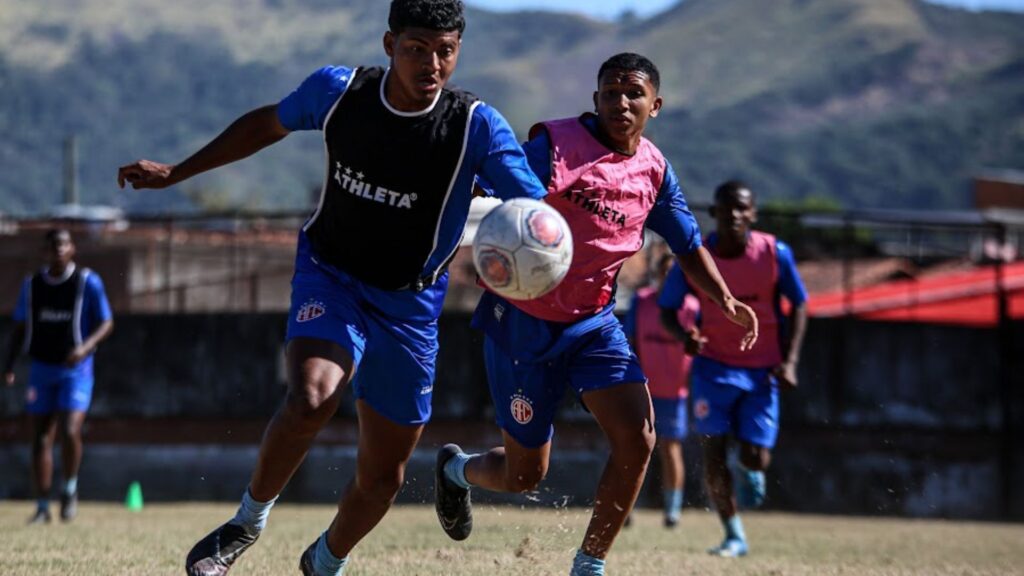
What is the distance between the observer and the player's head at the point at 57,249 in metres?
13.9

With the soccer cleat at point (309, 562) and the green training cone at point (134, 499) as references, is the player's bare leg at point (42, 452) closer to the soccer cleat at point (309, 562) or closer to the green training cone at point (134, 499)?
the green training cone at point (134, 499)

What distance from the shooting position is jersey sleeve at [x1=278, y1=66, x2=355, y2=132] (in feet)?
21.7

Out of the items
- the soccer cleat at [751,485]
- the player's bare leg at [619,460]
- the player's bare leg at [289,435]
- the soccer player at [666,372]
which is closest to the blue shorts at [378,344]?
the player's bare leg at [289,435]

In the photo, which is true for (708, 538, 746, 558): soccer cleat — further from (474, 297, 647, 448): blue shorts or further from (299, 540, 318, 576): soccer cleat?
(299, 540, 318, 576): soccer cleat

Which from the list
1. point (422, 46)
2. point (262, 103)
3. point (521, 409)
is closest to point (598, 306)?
point (521, 409)

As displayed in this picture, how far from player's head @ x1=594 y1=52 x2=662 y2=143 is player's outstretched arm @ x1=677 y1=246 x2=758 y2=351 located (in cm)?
68

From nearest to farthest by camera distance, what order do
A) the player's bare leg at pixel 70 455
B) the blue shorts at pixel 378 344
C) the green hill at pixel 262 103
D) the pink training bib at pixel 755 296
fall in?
the blue shorts at pixel 378 344
the pink training bib at pixel 755 296
the player's bare leg at pixel 70 455
the green hill at pixel 262 103

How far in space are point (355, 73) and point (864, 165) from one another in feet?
564

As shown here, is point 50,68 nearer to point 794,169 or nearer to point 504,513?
point 794,169

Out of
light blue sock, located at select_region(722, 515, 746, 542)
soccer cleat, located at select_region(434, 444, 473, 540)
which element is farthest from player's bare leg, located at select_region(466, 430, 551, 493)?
light blue sock, located at select_region(722, 515, 746, 542)

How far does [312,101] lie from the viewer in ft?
21.7

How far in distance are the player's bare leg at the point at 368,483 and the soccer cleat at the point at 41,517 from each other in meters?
7.13

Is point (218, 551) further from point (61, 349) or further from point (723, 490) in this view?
point (61, 349)

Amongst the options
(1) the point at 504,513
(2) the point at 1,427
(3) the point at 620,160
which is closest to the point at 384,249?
(3) the point at 620,160
